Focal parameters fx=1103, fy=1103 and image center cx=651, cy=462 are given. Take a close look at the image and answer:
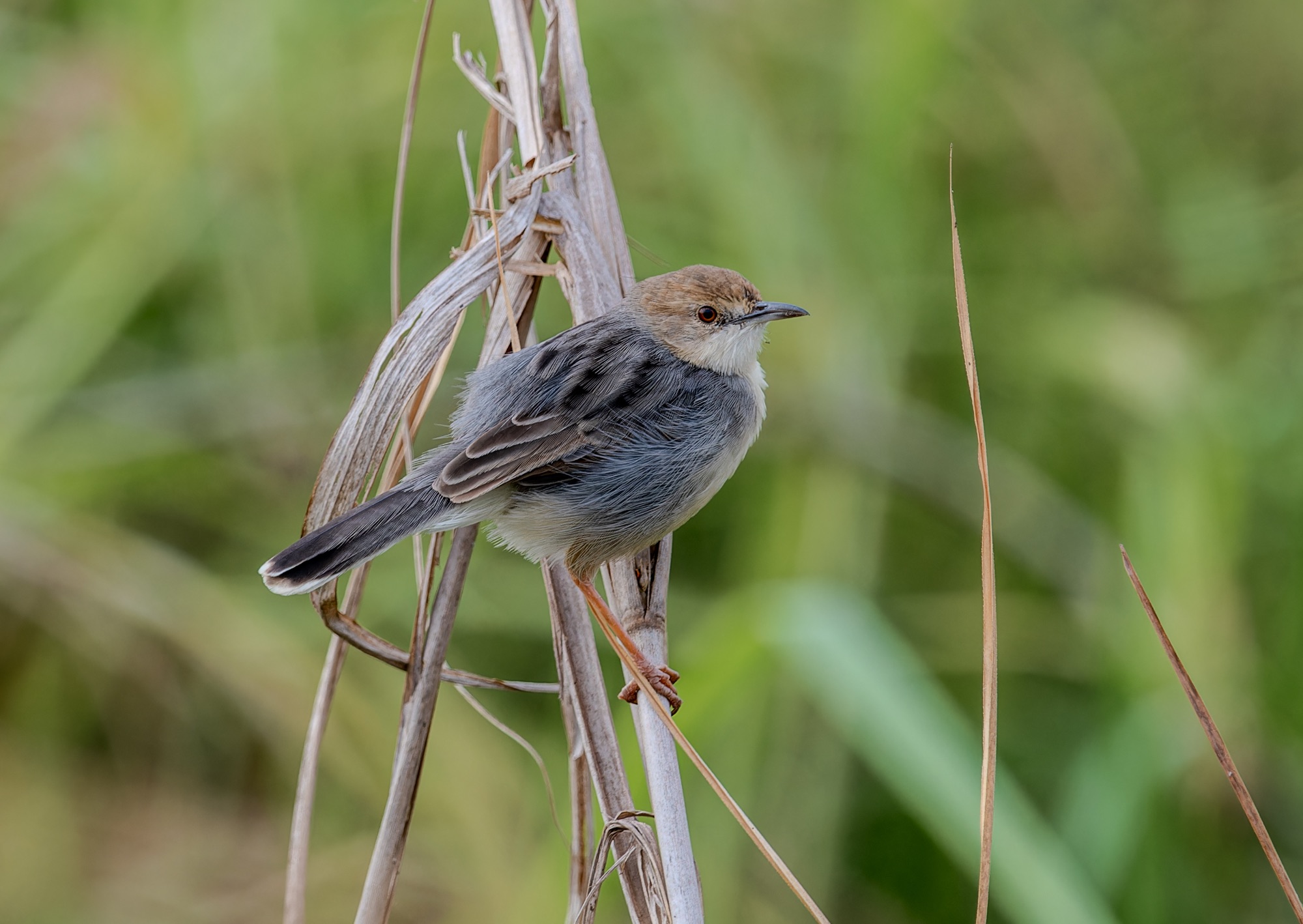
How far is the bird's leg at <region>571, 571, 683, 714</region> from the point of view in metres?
2.37

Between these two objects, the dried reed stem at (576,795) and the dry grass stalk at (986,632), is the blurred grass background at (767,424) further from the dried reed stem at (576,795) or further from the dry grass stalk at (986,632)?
the dry grass stalk at (986,632)

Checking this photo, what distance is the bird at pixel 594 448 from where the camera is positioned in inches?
99.0

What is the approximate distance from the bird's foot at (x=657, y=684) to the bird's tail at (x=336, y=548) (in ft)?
1.92

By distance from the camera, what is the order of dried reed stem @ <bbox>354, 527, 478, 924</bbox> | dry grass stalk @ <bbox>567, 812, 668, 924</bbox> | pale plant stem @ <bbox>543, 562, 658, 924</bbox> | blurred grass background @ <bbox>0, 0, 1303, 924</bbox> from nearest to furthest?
1. dry grass stalk @ <bbox>567, 812, 668, 924</bbox>
2. pale plant stem @ <bbox>543, 562, 658, 924</bbox>
3. dried reed stem @ <bbox>354, 527, 478, 924</bbox>
4. blurred grass background @ <bbox>0, 0, 1303, 924</bbox>

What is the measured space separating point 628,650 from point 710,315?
3.67 ft

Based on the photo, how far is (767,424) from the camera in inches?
157

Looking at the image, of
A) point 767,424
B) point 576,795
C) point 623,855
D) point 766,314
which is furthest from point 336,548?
point 767,424

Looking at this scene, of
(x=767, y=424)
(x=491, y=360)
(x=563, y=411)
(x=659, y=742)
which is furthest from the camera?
(x=767, y=424)

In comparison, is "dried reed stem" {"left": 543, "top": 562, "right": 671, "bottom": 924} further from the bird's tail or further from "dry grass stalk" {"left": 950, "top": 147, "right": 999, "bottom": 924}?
"dry grass stalk" {"left": 950, "top": 147, "right": 999, "bottom": 924}

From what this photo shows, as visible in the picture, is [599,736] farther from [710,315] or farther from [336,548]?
[710,315]

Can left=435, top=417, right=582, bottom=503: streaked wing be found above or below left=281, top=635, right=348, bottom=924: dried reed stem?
above

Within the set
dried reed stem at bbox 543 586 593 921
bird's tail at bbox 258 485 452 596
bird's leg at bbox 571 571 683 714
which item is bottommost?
dried reed stem at bbox 543 586 593 921

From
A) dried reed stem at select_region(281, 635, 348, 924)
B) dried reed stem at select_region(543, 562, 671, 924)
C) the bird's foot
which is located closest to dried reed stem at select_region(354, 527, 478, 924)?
dried reed stem at select_region(281, 635, 348, 924)

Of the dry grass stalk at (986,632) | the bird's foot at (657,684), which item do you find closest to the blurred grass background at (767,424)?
the bird's foot at (657,684)
